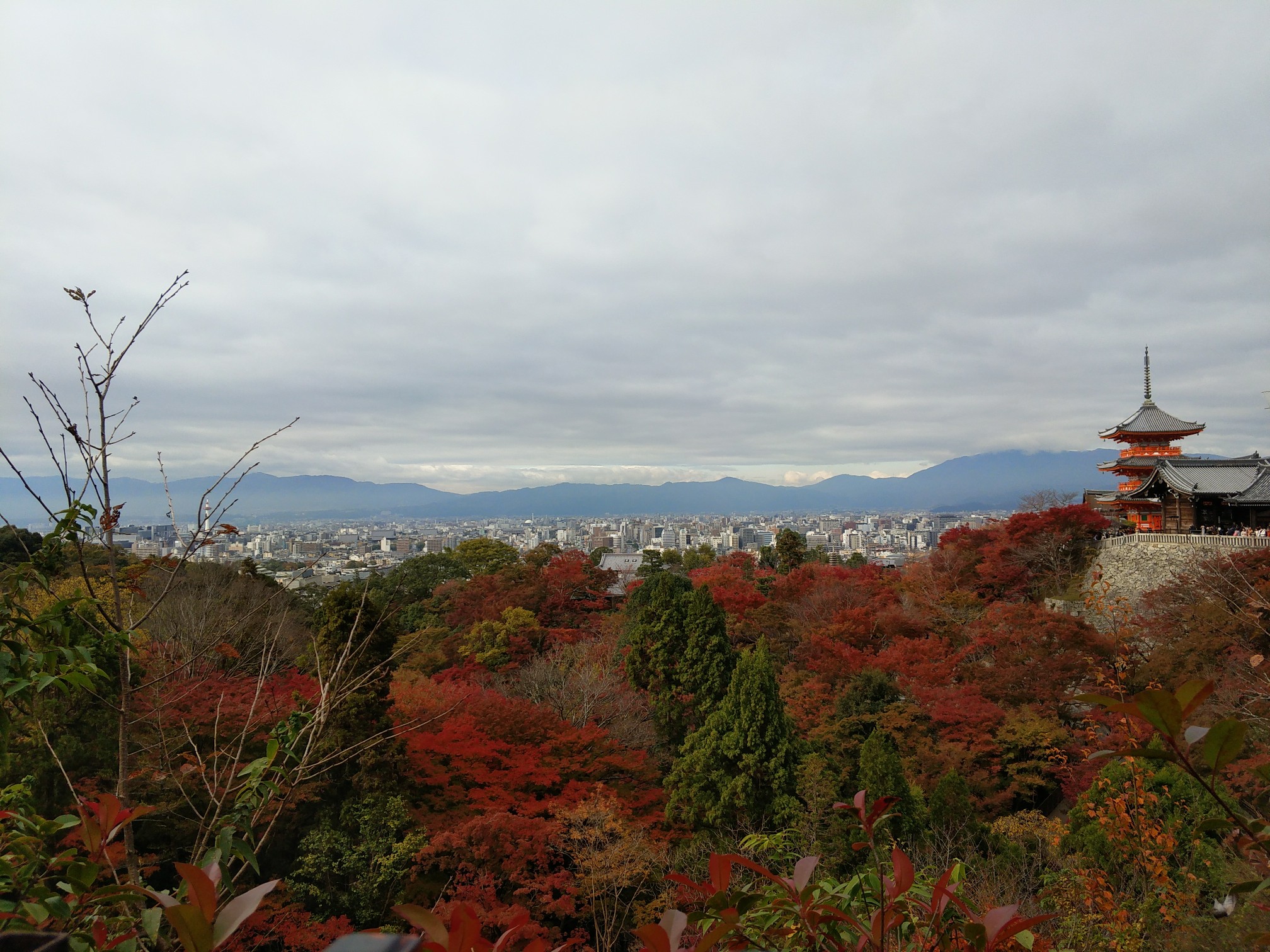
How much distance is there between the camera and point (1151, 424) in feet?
59.5

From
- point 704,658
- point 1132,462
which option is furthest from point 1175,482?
point 704,658

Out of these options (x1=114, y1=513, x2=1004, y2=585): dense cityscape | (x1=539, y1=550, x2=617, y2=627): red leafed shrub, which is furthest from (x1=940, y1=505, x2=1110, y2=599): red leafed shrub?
(x1=539, y1=550, x2=617, y2=627): red leafed shrub

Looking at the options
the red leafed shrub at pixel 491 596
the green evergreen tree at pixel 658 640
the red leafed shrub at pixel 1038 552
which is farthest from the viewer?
the red leafed shrub at pixel 491 596

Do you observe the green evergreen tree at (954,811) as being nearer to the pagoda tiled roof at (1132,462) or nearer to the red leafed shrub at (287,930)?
the red leafed shrub at (287,930)

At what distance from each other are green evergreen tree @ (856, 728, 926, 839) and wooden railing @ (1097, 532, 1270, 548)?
9.19 meters

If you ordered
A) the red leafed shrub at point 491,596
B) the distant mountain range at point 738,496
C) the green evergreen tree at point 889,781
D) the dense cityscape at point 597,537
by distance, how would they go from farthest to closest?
the distant mountain range at point 738,496, the red leafed shrub at point 491,596, the dense cityscape at point 597,537, the green evergreen tree at point 889,781

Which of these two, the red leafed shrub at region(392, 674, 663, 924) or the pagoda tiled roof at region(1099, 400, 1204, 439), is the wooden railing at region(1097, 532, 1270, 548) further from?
the red leafed shrub at region(392, 674, 663, 924)

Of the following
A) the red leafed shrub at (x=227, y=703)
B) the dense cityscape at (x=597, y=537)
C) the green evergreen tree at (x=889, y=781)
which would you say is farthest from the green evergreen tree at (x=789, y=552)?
the red leafed shrub at (x=227, y=703)

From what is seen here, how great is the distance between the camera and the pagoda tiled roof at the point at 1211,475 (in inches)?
567

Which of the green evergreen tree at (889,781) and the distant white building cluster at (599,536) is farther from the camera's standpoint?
the distant white building cluster at (599,536)

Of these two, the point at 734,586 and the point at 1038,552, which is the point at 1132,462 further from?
the point at 734,586

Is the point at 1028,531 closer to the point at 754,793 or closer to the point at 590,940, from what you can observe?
the point at 754,793

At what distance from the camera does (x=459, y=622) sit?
1831 cm

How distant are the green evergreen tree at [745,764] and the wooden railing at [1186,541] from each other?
33.3 ft
